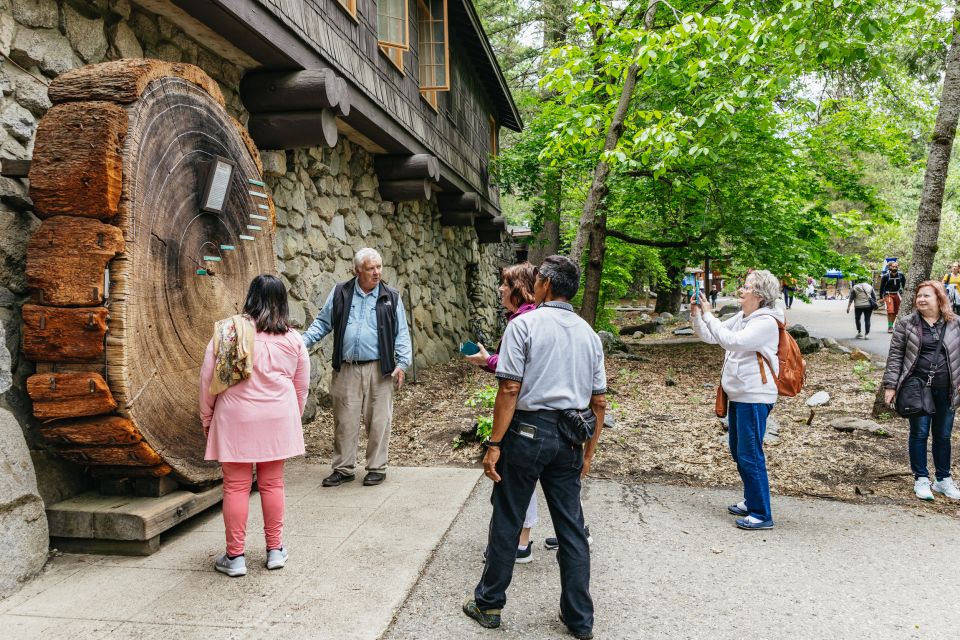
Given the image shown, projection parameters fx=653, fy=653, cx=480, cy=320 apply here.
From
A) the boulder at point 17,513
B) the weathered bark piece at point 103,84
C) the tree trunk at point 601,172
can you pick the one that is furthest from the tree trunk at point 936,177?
the boulder at point 17,513

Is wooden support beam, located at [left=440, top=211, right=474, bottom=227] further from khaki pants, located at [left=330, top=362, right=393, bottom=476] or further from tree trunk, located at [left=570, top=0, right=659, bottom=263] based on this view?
khaki pants, located at [left=330, top=362, right=393, bottom=476]

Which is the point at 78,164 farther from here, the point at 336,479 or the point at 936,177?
the point at 936,177

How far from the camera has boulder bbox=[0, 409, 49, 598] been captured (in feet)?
9.77

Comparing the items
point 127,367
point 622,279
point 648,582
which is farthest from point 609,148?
point 622,279

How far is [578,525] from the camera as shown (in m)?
2.88

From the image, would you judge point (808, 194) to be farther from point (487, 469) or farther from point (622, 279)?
point (487, 469)

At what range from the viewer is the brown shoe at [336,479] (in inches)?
193

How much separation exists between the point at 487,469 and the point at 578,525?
0.47m

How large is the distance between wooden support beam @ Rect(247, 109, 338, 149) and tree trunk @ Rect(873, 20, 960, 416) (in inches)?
228

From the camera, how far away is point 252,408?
325 cm

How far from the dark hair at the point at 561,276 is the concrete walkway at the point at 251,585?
1636mm

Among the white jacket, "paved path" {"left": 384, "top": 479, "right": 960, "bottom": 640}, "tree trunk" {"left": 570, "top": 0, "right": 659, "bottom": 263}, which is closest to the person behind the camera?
"paved path" {"left": 384, "top": 479, "right": 960, "bottom": 640}

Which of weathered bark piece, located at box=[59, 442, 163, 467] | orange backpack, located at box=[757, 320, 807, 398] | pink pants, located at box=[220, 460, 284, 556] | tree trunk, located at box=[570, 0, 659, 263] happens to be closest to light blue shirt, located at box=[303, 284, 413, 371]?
pink pants, located at box=[220, 460, 284, 556]

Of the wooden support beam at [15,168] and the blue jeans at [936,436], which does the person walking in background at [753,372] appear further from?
the wooden support beam at [15,168]
